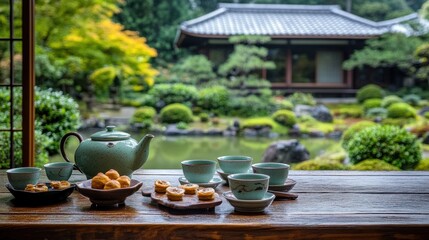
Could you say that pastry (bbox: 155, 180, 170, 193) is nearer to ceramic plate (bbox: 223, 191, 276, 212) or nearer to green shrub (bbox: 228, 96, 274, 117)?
ceramic plate (bbox: 223, 191, 276, 212)

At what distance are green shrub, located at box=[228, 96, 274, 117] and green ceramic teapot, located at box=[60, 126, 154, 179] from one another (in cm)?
1126

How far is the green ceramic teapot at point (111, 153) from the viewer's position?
1.72 m

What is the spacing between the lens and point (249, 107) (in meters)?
13.2

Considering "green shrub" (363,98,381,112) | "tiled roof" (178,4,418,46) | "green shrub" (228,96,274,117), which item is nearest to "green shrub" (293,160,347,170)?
"green shrub" (228,96,274,117)

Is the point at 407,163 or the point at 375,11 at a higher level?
the point at 375,11

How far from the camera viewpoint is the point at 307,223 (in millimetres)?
1363

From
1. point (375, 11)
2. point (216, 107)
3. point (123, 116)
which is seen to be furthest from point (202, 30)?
point (375, 11)

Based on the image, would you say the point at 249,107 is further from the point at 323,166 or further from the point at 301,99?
the point at 323,166

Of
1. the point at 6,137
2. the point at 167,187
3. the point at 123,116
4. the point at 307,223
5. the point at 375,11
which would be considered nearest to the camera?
the point at 307,223

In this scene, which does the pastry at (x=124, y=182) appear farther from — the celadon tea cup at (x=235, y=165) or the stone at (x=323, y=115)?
the stone at (x=323, y=115)

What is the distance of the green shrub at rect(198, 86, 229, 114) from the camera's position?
1319 centimetres

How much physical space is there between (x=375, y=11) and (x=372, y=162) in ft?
60.4

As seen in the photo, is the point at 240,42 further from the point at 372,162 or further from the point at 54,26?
the point at 372,162

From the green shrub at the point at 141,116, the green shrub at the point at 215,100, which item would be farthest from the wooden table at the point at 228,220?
the green shrub at the point at 215,100
